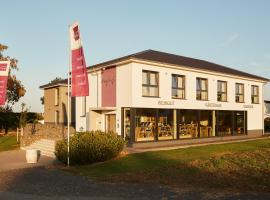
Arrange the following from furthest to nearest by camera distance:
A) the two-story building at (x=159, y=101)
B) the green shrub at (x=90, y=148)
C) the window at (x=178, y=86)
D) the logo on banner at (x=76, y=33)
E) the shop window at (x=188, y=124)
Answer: the shop window at (x=188, y=124) < the window at (x=178, y=86) < the two-story building at (x=159, y=101) < the green shrub at (x=90, y=148) < the logo on banner at (x=76, y=33)

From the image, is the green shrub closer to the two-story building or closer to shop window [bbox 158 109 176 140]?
the two-story building

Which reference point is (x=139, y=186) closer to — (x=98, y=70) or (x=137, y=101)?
(x=137, y=101)

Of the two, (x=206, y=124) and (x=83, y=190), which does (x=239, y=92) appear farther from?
(x=83, y=190)

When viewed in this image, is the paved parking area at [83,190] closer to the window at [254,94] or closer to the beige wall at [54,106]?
the beige wall at [54,106]

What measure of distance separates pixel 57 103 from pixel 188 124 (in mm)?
16141

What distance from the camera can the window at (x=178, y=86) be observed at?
26047 mm

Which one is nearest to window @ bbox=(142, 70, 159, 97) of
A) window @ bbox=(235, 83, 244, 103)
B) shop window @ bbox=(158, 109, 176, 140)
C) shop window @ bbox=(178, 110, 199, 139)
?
shop window @ bbox=(158, 109, 176, 140)

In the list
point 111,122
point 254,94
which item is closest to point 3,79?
point 111,122

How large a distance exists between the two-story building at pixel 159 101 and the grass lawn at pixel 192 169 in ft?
13.6

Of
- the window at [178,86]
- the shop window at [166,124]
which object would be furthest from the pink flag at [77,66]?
the window at [178,86]

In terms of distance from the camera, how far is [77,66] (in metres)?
17.0

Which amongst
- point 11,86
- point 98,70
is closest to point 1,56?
point 11,86

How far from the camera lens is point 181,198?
10000mm

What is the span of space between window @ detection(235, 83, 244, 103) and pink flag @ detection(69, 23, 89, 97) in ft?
61.6
